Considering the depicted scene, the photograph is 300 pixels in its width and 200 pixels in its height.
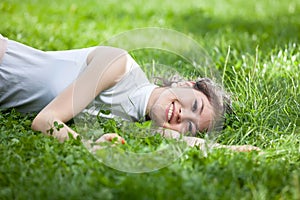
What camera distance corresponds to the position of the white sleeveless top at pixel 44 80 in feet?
10.9

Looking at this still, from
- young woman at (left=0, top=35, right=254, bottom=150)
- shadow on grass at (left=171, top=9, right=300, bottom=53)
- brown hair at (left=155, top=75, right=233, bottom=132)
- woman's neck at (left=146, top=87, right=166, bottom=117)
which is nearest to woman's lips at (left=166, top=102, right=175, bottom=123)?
young woman at (left=0, top=35, right=254, bottom=150)

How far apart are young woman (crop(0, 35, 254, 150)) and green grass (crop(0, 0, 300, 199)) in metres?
0.13

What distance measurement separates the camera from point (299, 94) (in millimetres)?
3742

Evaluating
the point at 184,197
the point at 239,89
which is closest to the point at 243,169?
the point at 184,197

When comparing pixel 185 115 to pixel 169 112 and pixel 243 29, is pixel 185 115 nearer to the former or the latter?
pixel 169 112

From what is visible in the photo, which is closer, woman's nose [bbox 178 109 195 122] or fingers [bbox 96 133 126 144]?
fingers [bbox 96 133 126 144]

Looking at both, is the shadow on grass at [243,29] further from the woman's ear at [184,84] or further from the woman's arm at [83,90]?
the woman's arm at [83,90]

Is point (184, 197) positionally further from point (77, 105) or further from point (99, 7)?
point (99, 7)

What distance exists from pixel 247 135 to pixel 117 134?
739 millimetres

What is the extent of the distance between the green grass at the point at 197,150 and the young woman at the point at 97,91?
0.13 m

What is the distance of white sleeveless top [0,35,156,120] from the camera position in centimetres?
333

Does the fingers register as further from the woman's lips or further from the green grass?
the woman's lips

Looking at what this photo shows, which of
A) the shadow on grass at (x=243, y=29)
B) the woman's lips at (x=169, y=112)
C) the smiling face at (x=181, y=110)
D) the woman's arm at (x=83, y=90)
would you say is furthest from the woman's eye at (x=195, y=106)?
the shadow on grass at (x=243, y=29)

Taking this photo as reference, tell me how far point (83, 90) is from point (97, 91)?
4.2 inches
